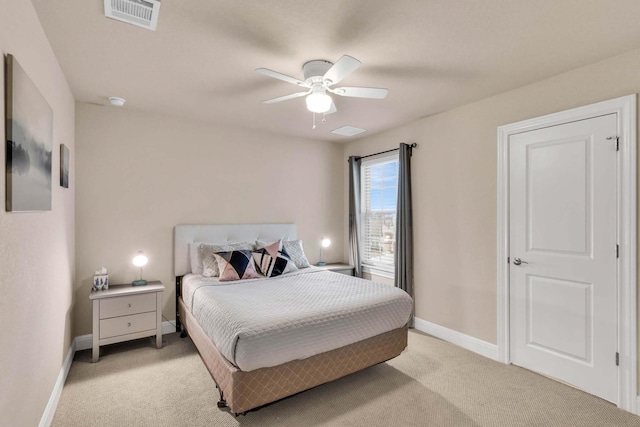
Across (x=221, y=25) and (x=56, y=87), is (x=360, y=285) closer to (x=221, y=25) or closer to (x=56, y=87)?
(x=221, y=25)

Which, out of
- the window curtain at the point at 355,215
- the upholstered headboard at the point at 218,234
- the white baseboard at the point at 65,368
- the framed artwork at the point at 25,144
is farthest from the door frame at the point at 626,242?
the white baseboard at the point at 65,368

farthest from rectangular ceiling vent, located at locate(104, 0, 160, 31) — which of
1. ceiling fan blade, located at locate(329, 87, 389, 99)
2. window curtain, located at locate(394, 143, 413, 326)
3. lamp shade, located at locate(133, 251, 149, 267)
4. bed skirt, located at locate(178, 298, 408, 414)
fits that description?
window curtain, located at locate(394, 143, 413, 326)

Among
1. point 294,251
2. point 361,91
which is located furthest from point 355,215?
point 361,91

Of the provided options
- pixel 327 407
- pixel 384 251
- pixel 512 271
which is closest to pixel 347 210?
pixel 384 251

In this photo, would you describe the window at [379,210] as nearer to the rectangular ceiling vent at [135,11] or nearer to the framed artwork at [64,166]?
the rectangular ceiling vent at [135,11]

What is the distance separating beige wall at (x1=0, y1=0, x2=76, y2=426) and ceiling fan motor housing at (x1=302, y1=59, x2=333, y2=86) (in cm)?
164

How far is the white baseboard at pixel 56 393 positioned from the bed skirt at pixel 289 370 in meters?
0.99

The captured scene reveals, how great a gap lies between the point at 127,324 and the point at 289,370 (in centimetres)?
195

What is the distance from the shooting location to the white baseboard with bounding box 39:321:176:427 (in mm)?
2039

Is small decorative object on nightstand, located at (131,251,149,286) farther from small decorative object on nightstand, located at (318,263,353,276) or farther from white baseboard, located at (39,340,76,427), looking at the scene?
small decorative object on nightstand, located at (318,263,353,276)

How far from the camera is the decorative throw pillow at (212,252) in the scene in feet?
11.5

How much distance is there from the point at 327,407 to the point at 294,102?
279 cm

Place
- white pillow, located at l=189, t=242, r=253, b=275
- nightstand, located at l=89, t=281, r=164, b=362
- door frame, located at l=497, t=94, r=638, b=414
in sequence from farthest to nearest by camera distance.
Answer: white pillow, located at l=189, t=242, r=253, b=275 → nightstand, located at l=89, t=281, r=164, b=362 → door frame, located at l=497, t=94, r=638, b=414

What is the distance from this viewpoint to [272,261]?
3.64m
